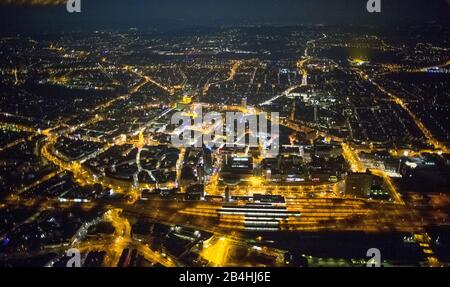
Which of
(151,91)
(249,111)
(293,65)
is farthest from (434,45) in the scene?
(151,91)

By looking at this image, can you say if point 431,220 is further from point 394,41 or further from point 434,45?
point 394,41

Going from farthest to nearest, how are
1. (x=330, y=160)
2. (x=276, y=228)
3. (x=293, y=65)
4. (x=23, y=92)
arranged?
(x=293, y=65)
(x=23, y=92)
(x=330, y=160)
(x=276, y=228)

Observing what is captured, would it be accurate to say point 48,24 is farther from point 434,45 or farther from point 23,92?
point 434,45

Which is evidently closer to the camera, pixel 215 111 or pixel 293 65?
pixel 215 111

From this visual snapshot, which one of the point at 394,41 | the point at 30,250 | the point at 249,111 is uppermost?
the point at 394,41

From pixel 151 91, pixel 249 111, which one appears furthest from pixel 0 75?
pixel 249 111
